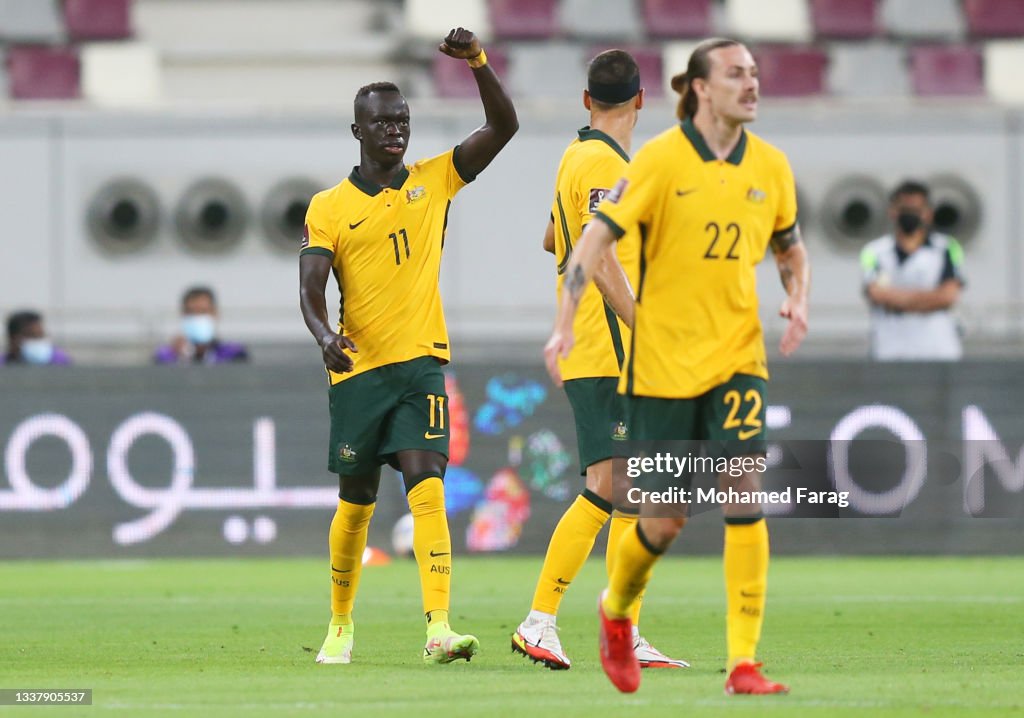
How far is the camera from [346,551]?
29.2ft

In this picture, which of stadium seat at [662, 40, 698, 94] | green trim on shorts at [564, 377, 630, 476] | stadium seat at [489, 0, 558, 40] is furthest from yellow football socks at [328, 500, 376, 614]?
stadium seat at [489, 0, 558, 40]

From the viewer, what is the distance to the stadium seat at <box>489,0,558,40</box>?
80.3ft

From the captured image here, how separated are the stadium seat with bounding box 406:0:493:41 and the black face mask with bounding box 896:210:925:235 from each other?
31.7 feet

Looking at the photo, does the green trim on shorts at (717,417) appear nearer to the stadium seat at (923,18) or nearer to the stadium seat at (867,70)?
the stadium seat at (867,70)

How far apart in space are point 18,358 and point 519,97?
813 cm

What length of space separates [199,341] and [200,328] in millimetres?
125

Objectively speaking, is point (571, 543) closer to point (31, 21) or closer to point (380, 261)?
point (380, 261)

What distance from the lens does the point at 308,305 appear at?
8.55 metres

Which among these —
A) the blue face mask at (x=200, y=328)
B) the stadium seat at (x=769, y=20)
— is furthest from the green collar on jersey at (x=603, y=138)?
the stadium seat at (x=769, y=20)

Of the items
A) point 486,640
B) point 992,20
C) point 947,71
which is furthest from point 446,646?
point 992,20

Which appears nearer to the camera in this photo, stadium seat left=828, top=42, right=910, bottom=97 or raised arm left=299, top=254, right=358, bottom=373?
raised arm left=299, top=254, right=358, bottom=373

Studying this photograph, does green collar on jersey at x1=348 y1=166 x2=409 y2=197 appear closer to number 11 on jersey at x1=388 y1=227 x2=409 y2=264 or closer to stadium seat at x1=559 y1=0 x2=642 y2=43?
number 11 on jersey at x1=388 y1=227 x2=409 y2=264

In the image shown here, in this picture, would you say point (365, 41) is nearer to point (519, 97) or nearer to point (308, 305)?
point (519, 97)

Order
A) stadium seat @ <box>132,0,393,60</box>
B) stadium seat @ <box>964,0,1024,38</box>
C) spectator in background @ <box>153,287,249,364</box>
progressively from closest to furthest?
spectator in background @ <box>153,287,249,364</box> < stadium seat @ <box>132,0,393,60</box> < stadium seat @ <box>964,0,1024,38</box>
